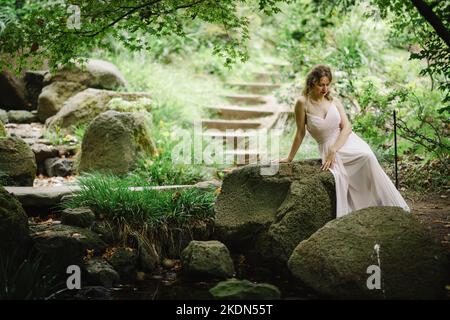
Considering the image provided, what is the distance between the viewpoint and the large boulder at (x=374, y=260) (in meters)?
4.43

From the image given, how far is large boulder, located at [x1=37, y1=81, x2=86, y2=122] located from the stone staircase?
2.98 metres

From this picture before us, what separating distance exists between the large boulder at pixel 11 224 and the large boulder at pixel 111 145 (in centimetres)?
272

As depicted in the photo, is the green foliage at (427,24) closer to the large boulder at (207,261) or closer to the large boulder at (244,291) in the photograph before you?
the large boulder at (244,291)

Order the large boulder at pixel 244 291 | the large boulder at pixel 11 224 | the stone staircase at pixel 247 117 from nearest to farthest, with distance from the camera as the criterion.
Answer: the large boulder at pixel 244 291
the large boulder at pixel 11 224
the stone staircase at pixel 247 117

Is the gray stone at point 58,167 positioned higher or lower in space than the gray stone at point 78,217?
higher

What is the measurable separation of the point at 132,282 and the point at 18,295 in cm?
140

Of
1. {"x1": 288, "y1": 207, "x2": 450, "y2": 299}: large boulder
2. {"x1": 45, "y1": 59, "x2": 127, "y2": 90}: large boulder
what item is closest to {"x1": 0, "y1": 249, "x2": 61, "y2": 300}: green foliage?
{"x1": 288, "y1": 207, "x2": 450, "y2": 299}: large boulder

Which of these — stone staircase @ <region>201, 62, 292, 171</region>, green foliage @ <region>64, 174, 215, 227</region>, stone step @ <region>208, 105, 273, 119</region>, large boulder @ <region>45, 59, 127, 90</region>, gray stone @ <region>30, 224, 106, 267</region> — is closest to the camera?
gray stone @ <region>30, 224, 106, 267</region>

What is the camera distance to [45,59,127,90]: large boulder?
10.9 m

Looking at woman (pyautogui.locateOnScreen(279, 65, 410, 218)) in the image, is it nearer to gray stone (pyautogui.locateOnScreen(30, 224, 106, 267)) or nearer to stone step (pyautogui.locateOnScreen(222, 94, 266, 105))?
gray stone (pyautogui.locateOnScreen(30, 224, 106, 267))

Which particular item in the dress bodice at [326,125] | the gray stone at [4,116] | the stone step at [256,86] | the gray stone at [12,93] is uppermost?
the stone step at [256,86]

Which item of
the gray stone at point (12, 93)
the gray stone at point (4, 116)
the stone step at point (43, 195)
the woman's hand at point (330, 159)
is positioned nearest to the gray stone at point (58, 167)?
the gray stone at point (4, 116)

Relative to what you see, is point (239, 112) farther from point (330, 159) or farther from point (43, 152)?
point (330, 159)
